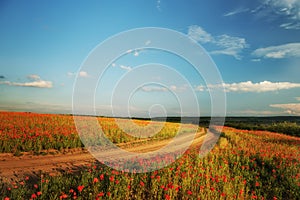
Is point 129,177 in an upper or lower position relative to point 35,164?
upper

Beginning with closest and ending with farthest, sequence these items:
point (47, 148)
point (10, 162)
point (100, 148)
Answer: point (10, 162), point (47, 148), point (100, 148)

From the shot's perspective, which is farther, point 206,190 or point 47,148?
point 47,148

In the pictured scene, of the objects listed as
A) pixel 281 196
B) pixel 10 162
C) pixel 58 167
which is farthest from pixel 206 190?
pixel 10 162

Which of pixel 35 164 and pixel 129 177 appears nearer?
pixel 129 177

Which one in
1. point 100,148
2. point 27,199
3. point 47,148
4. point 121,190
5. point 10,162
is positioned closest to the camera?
point 27,199

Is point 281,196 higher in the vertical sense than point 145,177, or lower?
lower

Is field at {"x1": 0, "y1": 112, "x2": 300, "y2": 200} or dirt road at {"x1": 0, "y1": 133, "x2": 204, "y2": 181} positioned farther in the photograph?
dirt road at {"x1": 0, "y1": 133, "x2": 204, "y2": 181}

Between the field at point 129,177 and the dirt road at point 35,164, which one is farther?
the dirt road at point 35,164

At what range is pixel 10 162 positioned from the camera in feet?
35.3

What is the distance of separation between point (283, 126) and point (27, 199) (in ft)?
157

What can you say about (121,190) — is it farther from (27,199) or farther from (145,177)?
(27,199)

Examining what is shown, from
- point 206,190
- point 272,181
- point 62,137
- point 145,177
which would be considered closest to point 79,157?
point 62,137

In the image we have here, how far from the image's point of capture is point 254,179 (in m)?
9.30

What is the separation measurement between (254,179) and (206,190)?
3.51 metres
